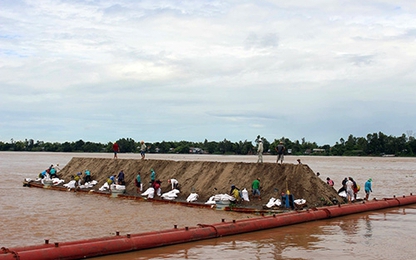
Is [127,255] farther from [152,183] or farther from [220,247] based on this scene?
[152,183]

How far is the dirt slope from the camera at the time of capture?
2572 cm

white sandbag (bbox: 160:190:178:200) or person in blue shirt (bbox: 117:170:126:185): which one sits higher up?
person in blue shirt (bbox: 117:170:126:185)

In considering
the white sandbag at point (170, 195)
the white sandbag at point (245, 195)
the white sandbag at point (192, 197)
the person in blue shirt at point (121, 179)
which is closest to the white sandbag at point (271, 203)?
the white sandbag at point (245, 195)

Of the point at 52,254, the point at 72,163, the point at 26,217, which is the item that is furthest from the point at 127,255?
the point at 72,163

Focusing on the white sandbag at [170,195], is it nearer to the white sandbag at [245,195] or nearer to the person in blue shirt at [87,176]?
the white sandbag at [245,195]

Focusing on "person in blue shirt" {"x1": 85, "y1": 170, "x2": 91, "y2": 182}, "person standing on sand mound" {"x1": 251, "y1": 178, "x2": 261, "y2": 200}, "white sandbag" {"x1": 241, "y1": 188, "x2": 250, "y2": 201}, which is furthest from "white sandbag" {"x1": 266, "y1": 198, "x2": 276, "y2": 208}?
"person in blue shirt" {"x1": 85, "y1": 170, "x2": 91, "y2": 182}

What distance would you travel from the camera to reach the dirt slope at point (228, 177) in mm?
25719

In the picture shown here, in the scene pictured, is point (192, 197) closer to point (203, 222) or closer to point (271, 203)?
point (271, 203)

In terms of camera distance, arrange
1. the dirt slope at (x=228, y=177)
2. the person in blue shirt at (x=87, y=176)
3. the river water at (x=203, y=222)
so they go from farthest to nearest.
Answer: the person in blue shirt at (x=87, y=176)
the dirt slope at (x=228, y=177)
the river water at (x=203, y=222)

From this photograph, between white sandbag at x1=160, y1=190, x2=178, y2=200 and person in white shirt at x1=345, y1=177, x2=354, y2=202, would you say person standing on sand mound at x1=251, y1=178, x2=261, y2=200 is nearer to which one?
person in white shirt at x1=345, y1=177, x2=354, y2=202

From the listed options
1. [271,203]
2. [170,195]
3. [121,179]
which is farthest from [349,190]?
[121,179]

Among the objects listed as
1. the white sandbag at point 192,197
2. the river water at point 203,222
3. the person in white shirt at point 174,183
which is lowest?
the river water at point 203,222

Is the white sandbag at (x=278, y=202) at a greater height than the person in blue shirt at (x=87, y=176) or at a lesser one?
lesser

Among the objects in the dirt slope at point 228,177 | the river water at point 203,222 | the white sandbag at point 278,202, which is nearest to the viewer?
the river water at point 203,222
